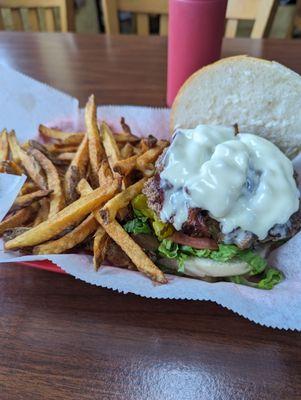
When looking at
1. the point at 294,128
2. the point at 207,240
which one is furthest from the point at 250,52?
the point at 207,240

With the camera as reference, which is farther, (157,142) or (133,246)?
(157,142)

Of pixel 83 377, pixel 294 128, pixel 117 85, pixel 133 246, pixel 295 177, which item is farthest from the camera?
pixel 117 85

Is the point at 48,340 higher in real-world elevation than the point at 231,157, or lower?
lower

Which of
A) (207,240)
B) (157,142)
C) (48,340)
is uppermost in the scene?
(157,142)

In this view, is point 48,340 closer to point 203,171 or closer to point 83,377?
point 83,377

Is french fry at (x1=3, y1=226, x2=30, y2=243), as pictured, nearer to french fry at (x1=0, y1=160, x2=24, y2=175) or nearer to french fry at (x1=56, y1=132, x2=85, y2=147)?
french fry at (x1=0, y1=160, x2=24, y2=175)

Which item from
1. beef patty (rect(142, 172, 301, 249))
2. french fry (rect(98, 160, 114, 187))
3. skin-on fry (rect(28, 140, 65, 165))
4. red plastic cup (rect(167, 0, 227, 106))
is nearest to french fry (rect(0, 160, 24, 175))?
skin-on fry (rect(28, 140, 65, 165))

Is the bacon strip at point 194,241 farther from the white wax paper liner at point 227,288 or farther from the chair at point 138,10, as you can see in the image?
the chair at point 138,10

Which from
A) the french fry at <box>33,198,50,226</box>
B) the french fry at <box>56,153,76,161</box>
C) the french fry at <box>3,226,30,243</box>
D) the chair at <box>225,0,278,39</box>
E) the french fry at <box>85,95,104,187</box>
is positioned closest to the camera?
the french fry at <box>3,226,30,243</box>
